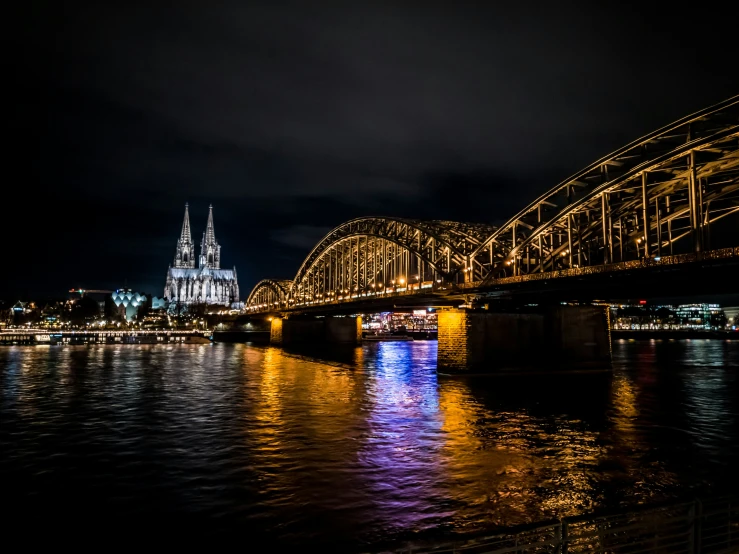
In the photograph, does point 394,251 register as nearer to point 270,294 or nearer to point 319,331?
point 319,331

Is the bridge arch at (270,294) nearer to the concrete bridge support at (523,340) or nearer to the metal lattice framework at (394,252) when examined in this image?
the metal lattice framework at (394,252)

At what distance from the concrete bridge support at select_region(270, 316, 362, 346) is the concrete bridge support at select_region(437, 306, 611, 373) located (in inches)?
2614

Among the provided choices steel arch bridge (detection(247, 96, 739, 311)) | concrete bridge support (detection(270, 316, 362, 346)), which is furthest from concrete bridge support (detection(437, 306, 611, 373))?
concrete bridge support (detection(270, 316, 362, 346))

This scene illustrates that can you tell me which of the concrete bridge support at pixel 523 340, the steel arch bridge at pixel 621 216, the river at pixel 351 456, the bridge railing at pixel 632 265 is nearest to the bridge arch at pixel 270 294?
the steel arch bridge at pixel 621 216

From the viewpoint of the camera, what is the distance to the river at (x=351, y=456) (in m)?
14.6

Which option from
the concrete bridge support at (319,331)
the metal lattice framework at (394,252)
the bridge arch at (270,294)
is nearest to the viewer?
the metal lattice framework at (394,252)

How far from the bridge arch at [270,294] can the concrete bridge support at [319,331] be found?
8.88 metres

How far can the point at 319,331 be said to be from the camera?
122 metres

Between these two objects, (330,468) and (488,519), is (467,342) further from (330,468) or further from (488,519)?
(488,519)

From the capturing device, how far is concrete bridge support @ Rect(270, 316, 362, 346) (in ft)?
389

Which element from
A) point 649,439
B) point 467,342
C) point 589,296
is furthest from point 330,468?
point 589,296

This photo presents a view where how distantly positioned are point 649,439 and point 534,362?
89.8 feet

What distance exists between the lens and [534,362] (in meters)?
51.9

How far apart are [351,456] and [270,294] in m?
143
